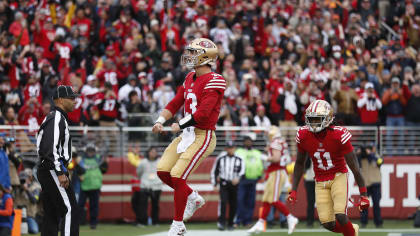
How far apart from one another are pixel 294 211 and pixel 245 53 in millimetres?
4484

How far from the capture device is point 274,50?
22.2 m

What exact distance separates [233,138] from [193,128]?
27.9 feet

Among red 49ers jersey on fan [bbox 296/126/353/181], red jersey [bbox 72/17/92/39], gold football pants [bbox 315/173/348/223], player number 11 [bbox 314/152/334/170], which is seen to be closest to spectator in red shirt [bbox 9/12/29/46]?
red jersey [bbox 72/17/92/39]

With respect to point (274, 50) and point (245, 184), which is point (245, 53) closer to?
point (274, 50)

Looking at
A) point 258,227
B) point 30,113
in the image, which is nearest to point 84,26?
point 30,113

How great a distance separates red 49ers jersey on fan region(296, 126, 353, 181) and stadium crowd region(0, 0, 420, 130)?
7.75m

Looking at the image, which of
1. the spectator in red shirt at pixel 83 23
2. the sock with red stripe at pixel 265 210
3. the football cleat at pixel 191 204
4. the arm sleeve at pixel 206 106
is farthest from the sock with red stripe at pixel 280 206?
the spectator in red shirt at pixel 83 23

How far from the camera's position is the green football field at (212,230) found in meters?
16.6

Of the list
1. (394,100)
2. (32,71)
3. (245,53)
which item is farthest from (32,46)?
(394,100)

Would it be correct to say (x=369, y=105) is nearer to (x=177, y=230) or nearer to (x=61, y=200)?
(x=177, y=230)

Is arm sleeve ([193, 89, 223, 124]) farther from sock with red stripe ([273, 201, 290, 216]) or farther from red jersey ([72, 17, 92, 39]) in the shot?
red jersey ([72, 17, 92, 39])

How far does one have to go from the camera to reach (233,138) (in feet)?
Result: 63.6

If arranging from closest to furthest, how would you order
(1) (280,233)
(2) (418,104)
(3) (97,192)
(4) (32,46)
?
(1) (280,233), (3) (97,192), (2) (418,104), (4) (32,46)

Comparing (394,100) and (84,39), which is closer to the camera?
(394,100)
